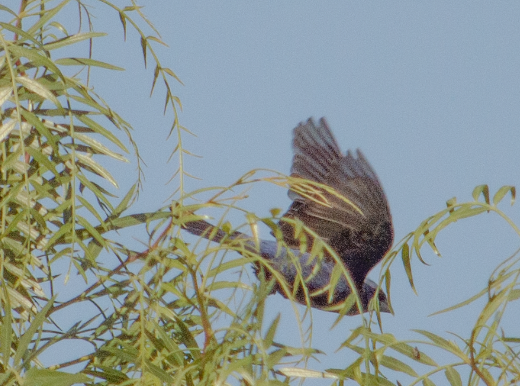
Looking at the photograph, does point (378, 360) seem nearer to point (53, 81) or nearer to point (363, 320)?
point (363, 320)

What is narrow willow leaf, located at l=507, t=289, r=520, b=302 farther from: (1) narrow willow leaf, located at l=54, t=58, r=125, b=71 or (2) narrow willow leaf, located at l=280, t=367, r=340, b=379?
(1) narrow willow leaf, located at l=54, t=58, r=125, b=71

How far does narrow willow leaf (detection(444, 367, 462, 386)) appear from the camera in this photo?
106cm

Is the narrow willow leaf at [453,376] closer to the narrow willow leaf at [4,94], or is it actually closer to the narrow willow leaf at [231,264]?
the narrow willow leaf at [231,264]

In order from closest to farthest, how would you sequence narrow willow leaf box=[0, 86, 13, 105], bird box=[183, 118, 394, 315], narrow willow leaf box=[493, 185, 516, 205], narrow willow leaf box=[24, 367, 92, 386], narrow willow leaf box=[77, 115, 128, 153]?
1. narrow willow leaf box=[24, 367, 92, 386]
2. narrow willow leaf box=[493, 185, 516, 205]
3. narrow willow leaf box=[0, 86, 13, 105]
4. narrow willow leaf box=[77, 115, 128, 153]
5. bird box=[183, 118, 394, 315]

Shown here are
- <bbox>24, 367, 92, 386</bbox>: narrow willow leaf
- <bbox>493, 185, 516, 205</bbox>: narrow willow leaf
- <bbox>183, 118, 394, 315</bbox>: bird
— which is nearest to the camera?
<bbox>24, 367, 92, 386</bbox>: narrow willow leaf

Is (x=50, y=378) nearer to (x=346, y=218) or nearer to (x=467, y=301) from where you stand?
(x=467, y=301)

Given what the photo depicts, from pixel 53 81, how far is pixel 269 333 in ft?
2.10

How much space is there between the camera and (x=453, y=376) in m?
1.06

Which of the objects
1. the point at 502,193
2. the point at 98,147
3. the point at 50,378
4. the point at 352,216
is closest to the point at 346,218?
the point at 352,216

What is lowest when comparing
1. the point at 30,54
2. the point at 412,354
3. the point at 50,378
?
the point at 50,378

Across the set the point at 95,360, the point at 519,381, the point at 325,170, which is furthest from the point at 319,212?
the point at 519,381

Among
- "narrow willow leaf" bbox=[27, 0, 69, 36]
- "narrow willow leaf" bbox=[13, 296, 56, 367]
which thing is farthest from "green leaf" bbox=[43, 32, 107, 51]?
"narrow willow leaf" bbox=[13, 296, 56, 367]

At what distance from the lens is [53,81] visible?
4.57ft

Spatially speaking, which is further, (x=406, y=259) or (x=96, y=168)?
(x=96, y=168)
